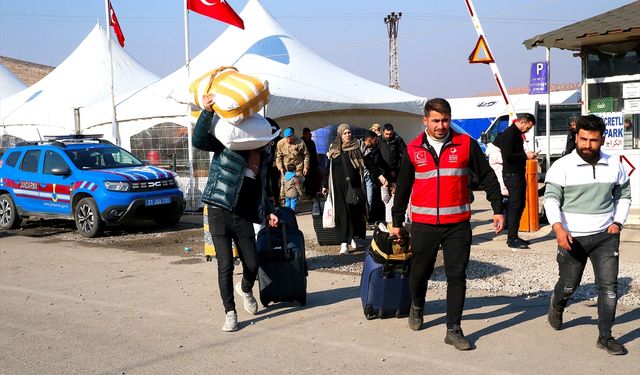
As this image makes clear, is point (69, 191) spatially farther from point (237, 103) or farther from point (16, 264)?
point (237, 103)

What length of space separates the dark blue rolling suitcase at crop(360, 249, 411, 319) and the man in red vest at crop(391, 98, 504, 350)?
0.68 metres

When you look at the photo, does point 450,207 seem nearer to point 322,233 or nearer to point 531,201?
point 322,233

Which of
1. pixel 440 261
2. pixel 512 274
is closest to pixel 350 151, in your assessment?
pixel 440 261

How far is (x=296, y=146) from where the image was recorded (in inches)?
536

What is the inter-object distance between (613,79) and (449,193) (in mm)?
7669

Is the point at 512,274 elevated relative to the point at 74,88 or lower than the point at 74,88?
lower

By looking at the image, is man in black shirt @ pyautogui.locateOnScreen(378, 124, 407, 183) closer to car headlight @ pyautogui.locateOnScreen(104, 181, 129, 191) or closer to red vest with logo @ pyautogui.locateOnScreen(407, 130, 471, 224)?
car headlight @ pyautogui.locateOnScreen(104, 181, 129, 191)

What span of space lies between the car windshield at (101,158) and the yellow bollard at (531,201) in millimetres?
7268

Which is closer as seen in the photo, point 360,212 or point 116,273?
point 116,273

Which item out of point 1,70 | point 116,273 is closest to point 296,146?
point 116,273

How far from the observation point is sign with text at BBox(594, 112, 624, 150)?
1187cm

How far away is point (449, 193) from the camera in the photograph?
5.47m

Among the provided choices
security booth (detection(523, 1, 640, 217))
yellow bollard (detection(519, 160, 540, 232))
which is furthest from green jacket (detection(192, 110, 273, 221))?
security booth (detection(523, 1, 640, 217))

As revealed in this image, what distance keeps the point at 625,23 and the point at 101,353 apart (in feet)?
29.8
